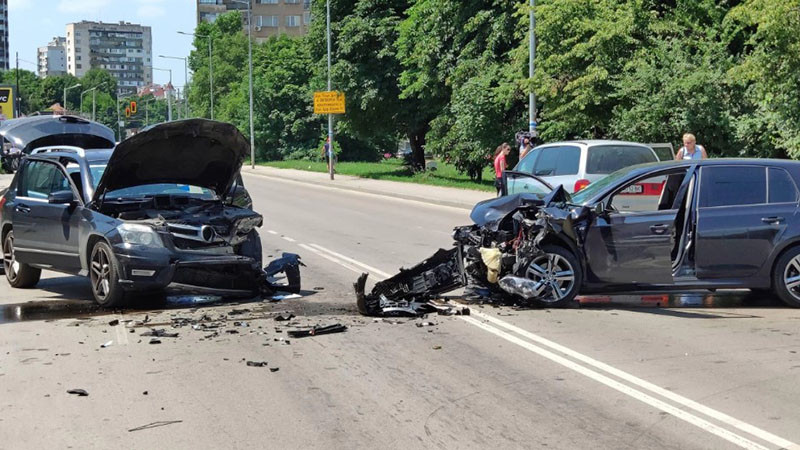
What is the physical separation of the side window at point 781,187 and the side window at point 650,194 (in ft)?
3.01

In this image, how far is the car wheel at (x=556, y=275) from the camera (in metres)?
9.85

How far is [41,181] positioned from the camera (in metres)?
11.5

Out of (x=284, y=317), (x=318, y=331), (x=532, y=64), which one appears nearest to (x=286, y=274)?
(x=284, y=317)

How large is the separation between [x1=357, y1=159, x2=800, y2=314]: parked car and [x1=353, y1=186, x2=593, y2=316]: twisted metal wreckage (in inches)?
0.4

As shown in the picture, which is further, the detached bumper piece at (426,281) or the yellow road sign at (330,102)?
the yellow road sign at (330,102)

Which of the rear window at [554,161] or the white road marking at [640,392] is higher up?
the rear window at [554,161]

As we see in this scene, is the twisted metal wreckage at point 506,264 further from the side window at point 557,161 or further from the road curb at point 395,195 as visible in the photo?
the road curb at point 395,195

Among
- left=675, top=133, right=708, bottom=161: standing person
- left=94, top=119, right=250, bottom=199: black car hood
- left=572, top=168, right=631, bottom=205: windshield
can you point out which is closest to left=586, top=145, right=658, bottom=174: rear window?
left=675, top=133, right=708, bottom=161: standing person

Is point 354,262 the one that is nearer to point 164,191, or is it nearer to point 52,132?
point 164,191

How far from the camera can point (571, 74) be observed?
85.7ft

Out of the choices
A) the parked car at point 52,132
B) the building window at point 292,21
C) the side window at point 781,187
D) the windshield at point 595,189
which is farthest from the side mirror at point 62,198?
the building window at point 292,21

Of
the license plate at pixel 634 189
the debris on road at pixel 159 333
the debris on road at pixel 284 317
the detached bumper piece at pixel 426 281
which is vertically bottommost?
the debris on road at pixel 159 333

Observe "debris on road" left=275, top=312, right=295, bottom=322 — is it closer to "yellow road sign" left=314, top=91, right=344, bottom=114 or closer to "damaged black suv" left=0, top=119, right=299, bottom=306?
"damaged black suv" left=0, top=119, right=299, bottom=306

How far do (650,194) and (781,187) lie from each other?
1.36 meters
